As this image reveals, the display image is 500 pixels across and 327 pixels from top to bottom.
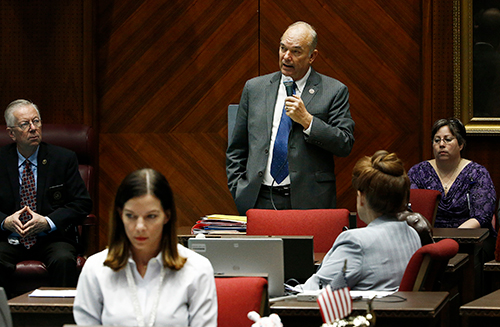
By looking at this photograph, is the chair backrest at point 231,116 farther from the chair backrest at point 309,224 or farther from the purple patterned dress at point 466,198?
the chair backrest at point 309,224

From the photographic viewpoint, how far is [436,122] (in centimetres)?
530

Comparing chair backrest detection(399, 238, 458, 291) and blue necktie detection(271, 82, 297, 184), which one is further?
blue necktie detection(271, 82, 297, 184)

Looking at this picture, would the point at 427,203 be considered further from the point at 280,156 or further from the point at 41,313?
the point at 41,313

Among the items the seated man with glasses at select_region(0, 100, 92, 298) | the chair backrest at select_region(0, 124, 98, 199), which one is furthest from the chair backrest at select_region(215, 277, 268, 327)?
the chair backrest at select_region(0, 124, 98, 199)

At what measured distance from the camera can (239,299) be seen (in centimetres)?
238

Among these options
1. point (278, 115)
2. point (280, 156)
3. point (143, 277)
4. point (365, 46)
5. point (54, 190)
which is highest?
point (365, 46)

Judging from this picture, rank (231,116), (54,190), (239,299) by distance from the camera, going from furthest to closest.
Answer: (231,116) < (54,190) < (239,299)

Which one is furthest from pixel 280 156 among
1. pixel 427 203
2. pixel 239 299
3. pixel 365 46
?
pixel 365 46

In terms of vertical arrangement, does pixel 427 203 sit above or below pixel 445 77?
below

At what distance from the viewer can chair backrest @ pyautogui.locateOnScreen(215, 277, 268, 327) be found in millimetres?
2363

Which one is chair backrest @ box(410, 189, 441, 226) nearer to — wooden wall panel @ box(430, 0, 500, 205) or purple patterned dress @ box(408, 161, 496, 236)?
purple patterned dress @ box(408, 161, 496, 236)

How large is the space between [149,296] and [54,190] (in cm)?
254

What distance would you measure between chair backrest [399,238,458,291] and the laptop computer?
19.1 inches

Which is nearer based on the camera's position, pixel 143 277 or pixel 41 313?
pixel 143 277
